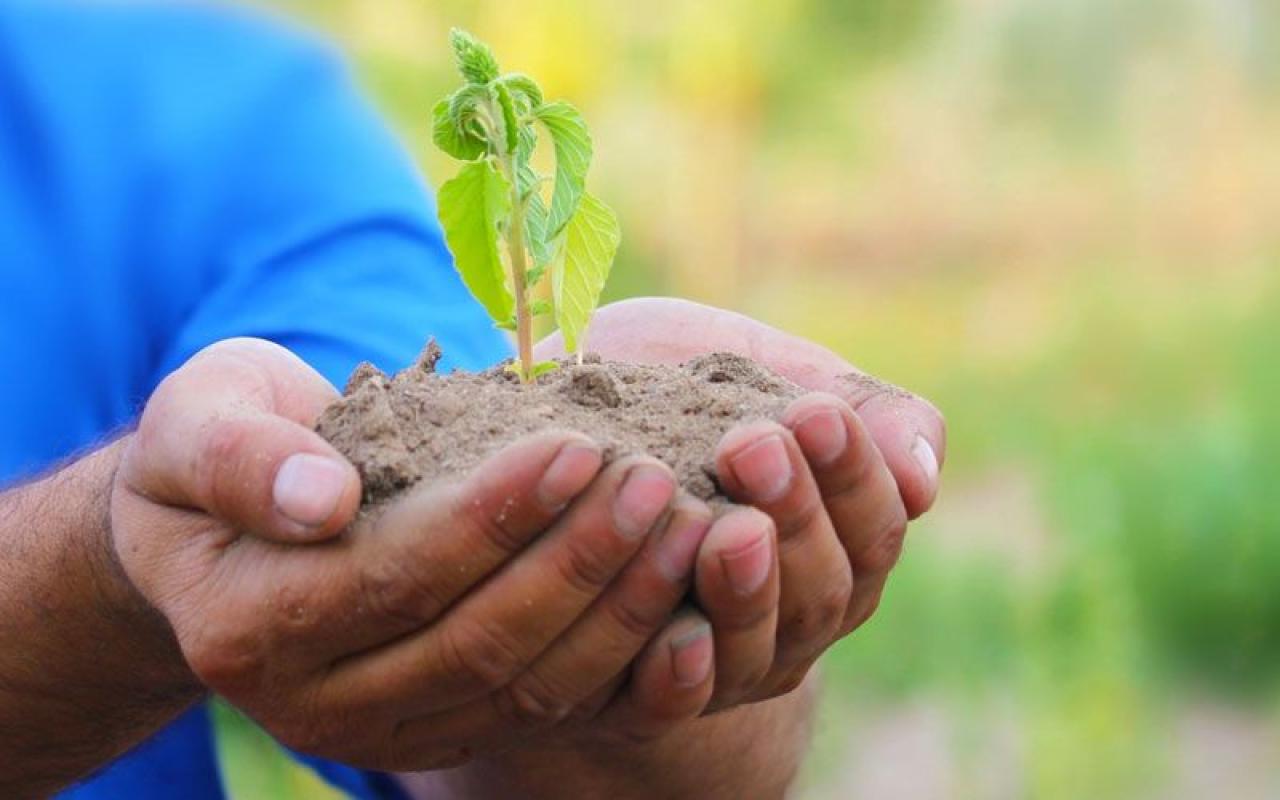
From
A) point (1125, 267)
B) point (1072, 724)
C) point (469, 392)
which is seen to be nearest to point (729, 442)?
point (469, 392)

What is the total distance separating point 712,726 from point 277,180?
3.62ft

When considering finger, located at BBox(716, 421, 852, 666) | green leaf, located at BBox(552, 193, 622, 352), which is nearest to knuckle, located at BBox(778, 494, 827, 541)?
finger, located at BBox(716, 421, 852, 666)

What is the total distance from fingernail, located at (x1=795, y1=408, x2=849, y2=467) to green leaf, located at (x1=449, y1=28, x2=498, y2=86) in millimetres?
560

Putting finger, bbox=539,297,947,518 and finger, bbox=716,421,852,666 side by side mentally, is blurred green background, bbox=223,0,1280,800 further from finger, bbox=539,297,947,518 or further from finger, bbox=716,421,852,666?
finger, bbox=716,421,852,666

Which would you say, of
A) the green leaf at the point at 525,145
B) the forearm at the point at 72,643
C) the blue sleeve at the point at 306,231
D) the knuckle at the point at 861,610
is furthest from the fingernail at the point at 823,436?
the blue sleeve at the point at 306,231

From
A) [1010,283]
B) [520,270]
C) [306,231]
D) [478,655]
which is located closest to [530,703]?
[478,655]

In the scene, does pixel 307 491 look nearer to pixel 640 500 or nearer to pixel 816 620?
pixel 640 500

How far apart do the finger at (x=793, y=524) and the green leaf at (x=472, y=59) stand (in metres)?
0.52

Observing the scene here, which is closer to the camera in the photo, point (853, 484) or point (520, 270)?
point (853, 484)

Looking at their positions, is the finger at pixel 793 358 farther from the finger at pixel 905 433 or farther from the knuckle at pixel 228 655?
the knuckle at pixel 228 655

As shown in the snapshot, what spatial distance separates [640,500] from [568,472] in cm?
6

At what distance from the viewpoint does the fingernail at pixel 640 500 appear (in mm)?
1268

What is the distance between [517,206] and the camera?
1.76m

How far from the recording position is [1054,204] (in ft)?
28.8
